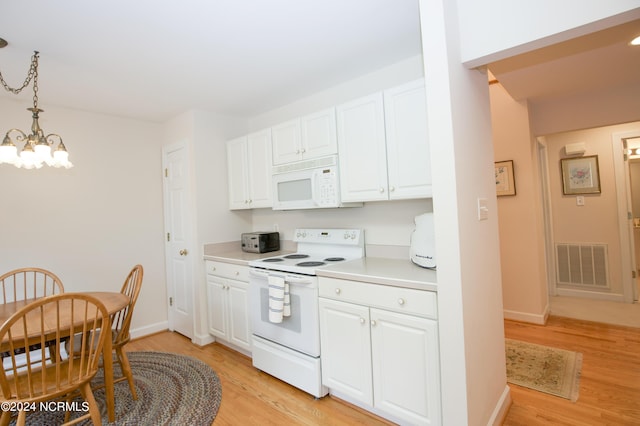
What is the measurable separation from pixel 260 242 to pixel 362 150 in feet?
4.84

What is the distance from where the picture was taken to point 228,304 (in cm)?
298

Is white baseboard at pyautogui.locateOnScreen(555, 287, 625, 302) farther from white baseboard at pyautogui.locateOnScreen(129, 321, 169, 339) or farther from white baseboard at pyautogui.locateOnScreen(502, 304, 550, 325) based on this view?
white baseboard at pyautogui.locateOnScreen(129, 321, 169, 339)

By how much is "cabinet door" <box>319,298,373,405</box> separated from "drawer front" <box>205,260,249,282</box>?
0.94 meters

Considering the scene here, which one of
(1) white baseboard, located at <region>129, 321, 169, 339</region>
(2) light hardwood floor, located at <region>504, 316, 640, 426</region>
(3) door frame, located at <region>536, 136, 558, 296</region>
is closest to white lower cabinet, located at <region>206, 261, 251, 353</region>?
(1) white baseboard, located at <region>129, 321, 169, 339</region>

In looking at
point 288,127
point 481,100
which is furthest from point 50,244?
point 481,100

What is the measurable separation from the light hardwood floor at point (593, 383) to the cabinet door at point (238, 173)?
2820mm

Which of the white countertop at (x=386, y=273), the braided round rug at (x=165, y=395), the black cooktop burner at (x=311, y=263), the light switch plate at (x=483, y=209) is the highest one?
the light switch plate at (x=483, y=209)

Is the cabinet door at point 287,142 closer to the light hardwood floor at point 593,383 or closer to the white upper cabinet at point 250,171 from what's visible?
the white upper cabinet at point 250,171

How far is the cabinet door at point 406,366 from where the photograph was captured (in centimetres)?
163

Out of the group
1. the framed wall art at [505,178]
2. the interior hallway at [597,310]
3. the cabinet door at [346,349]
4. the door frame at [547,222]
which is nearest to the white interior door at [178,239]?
the cabinet door at [346,349]

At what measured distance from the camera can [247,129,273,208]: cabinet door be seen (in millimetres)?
3052

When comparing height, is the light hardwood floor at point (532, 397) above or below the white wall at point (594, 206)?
below

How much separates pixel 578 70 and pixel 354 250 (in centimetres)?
248

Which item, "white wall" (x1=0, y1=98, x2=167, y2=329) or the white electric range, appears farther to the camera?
"white wall" (x1=0, y1=98, x2=167, y2=329)
